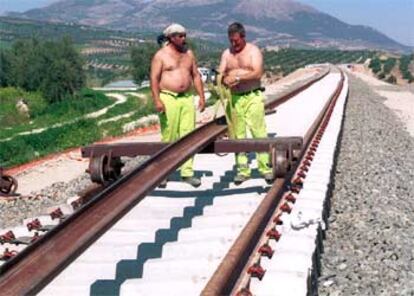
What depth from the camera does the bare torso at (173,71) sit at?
755cm

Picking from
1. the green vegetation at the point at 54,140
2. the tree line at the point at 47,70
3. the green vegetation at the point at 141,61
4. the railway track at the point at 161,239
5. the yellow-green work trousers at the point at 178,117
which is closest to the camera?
the railway track at the point at 161,239

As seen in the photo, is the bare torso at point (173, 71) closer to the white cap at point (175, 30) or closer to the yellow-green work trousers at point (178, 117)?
the yellow-green work trousers at point (178, 117)

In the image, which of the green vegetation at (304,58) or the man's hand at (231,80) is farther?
the green vegetation at (304,58)

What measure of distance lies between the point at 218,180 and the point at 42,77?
305 feet

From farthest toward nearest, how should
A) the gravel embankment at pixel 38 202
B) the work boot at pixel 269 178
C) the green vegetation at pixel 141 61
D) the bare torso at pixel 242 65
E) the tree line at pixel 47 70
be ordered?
the green vegetation at pixel 141 61, the tree line at pixel 47 70, the gravel embankment at pixel 38 202, the bare torso at pixel 242 65, the work boot at pixel 269 178

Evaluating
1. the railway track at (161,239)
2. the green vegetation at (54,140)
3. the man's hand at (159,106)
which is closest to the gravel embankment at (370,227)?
the railway track at (161,239)

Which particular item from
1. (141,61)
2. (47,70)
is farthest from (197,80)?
(141,61)

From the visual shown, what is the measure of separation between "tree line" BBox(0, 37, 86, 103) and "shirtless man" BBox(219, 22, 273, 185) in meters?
84.6

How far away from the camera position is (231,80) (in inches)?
310

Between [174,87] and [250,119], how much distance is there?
3.40 feet

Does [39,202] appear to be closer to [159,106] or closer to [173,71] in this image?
[159,106]

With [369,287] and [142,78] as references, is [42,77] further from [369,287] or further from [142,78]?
[369,287]

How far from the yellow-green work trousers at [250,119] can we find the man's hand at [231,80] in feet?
0.55

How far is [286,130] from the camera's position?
47.9 feet
